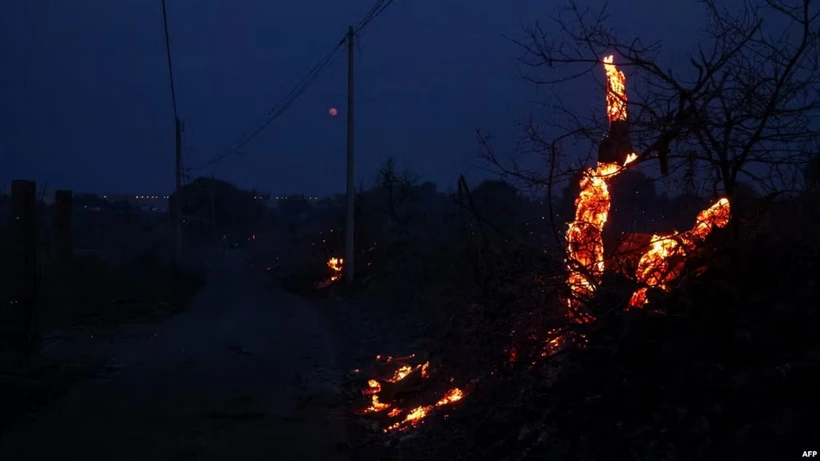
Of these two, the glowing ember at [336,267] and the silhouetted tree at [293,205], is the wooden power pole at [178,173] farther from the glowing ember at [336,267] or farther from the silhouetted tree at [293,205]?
the silhouetted tree at [293,205]

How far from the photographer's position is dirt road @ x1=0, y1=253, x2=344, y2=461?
880 cm

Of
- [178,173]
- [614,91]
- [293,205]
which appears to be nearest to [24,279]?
[614,91]

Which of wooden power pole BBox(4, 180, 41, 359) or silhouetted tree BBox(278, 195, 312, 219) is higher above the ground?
silhouetted tree BBox(278, 195, 312, 219)

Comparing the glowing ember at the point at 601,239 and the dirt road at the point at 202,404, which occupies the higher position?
the glowing ember at the point at 601,239

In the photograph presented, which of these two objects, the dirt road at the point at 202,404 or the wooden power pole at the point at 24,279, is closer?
the dirt road at the point at 202,404

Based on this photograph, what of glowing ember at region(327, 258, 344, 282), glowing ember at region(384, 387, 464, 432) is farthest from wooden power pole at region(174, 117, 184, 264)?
glowing ember at region(384, 387, 464, 432)

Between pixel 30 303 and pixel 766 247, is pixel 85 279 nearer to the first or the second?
pixel 30 303

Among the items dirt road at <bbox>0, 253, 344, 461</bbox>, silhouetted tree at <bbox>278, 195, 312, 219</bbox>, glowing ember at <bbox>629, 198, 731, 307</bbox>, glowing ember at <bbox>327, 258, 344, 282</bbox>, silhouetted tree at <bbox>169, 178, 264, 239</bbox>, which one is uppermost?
silhouetted tree at <bbox>278, 195, 312, 219</bbox>

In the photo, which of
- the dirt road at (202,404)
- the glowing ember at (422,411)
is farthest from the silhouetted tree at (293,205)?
the glowing ember at (422,411)

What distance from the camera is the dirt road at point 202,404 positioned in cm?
880

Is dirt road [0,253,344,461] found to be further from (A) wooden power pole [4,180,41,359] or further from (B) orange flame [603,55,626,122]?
(B) orange flame [603,55,626,122]

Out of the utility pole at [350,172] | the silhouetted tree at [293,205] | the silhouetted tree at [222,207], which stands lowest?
the utility pole at [350,172]

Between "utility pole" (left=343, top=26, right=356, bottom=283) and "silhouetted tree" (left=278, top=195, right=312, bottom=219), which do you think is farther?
"silhouetted tree" (left=278, top=195, right=312, bottom=219)

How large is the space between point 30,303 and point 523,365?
9118 mm
